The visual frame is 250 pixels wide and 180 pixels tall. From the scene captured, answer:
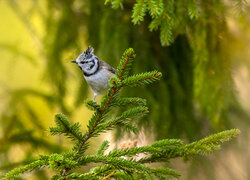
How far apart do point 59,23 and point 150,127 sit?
113 cm

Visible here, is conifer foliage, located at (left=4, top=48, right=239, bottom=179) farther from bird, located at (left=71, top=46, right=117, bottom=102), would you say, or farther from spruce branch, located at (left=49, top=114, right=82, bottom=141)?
bird, located at (left=71, top=46, right=117, bottom=102)

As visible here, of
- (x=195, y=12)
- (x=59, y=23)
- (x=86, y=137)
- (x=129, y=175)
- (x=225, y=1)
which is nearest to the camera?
(x=86, y=137)

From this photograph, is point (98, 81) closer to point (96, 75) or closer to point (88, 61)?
point (96, 75)

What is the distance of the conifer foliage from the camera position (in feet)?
4.08

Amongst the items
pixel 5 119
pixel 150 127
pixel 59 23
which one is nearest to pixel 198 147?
pixel 150 127

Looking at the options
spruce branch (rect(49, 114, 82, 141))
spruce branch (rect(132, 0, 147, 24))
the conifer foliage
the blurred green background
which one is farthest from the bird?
spruce branch (rect(49, 114, 82, 141))

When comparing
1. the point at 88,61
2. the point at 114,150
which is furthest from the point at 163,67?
the point at 114,150

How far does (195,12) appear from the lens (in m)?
1.90

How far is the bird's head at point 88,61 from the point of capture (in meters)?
1.89

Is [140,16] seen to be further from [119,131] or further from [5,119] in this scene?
[5,119]

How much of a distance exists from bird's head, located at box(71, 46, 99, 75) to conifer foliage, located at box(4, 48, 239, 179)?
0.52 meters

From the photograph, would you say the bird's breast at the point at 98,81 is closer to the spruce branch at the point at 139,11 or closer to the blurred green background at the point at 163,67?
the blurred green background at the point at 163,67

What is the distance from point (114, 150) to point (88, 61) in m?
0.69

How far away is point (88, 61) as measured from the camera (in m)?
1.96
